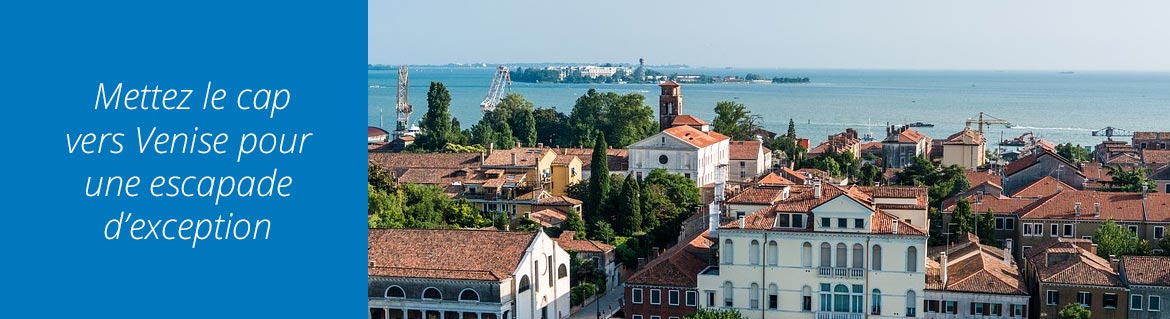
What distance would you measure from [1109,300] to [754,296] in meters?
3.38

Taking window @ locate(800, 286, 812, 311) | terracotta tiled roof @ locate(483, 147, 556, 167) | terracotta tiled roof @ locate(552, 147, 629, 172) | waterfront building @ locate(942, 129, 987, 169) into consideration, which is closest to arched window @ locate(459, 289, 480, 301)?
window @ locate(800, 286, 812, 311)

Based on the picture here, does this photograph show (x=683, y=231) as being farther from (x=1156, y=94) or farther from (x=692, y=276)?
(x=1156, y=94)

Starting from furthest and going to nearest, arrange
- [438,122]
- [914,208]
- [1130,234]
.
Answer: [438,122] < [1130,234] < [914,208]

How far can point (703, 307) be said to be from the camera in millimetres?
14070

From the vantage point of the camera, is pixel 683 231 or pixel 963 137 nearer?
pixel 683 231

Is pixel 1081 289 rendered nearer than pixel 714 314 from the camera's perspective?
No

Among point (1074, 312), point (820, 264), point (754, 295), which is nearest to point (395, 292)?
point (754, 295)

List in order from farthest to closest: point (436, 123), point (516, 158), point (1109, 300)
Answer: point (436, 123), point (516, 158), point (1109, 300)

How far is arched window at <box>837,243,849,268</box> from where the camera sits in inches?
541

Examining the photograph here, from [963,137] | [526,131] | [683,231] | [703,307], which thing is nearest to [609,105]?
[526,131]

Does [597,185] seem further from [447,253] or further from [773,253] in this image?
[773,253]

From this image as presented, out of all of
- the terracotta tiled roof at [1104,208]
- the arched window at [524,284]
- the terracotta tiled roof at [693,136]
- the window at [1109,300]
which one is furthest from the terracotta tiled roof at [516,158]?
the window at [1109,300]

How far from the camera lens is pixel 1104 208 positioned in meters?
18.2

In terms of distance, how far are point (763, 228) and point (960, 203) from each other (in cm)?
528
